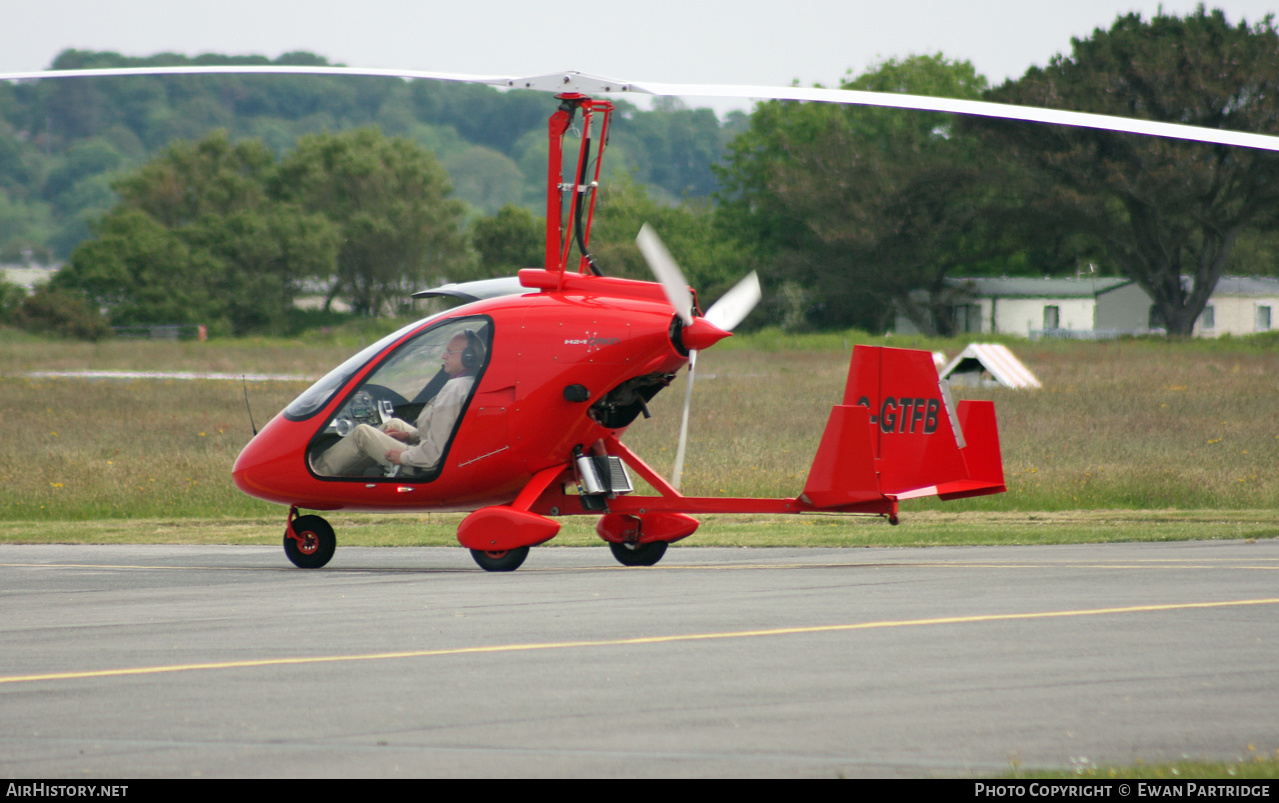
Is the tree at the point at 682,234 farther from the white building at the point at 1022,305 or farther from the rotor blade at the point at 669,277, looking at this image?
the rotor blade at the point at 669,277

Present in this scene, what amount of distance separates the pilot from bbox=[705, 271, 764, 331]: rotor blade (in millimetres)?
1999

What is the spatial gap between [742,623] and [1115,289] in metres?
67.6

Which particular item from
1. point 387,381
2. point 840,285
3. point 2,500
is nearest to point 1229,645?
point 387,381

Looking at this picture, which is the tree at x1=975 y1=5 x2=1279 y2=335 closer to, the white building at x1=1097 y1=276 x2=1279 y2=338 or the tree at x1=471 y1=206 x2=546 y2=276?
the white building at x1=1097 y1=276 x2=1279 y2=338

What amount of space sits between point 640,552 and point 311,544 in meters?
2.88

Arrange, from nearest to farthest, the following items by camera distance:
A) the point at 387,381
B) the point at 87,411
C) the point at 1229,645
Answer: the point at 1229,645, the point at 387,381, the point at 87,411

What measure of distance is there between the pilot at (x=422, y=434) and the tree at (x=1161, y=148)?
47074 millimetres

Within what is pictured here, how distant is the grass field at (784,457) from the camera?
14.6 m

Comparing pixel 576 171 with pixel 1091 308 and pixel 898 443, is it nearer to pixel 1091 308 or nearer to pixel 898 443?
pixel 898 443

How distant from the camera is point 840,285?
216 ft

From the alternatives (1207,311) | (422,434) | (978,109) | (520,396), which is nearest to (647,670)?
(978,109)

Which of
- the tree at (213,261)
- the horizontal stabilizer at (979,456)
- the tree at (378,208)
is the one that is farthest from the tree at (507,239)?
the horizontal stabilizer at (979,456)

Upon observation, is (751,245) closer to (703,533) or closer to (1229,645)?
(703,533)

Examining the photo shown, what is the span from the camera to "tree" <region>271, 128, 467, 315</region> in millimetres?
85062
